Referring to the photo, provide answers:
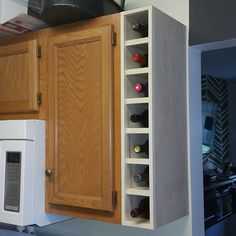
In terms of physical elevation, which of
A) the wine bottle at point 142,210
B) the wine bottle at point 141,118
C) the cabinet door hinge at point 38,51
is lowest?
the wine bottle at point 142,210

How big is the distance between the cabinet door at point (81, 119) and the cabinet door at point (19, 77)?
106 millimetres

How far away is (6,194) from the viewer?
165 centimetres

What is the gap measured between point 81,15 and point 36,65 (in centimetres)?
36

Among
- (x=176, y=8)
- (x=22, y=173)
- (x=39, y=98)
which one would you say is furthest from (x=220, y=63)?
(x=22, y=173)

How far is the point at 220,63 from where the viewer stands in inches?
154

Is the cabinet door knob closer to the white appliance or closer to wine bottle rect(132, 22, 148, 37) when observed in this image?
the white appliance

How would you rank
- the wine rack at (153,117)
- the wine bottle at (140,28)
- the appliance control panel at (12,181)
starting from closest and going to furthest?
the wine rack at (153,117)
the wine bottle at (140,28)
the appliance control panel at (12,181)

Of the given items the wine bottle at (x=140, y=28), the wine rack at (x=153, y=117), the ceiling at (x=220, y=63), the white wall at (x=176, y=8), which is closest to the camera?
the wine rack at (x=153, y=117)

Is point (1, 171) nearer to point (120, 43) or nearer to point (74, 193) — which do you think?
point (74, 193)

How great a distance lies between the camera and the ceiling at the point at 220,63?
341 cm

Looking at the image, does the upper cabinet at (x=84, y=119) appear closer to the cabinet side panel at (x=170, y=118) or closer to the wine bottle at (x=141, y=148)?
the wine bottle at (x=141, y=148)

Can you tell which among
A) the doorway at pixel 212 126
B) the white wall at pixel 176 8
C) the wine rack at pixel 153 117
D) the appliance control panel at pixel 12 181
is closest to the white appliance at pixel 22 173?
the appliance control panel at pixel 12 181

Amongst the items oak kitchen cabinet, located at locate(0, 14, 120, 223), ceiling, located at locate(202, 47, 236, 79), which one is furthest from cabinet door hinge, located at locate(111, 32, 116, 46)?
ceiling, located at locate(202, 47, 236, 79)

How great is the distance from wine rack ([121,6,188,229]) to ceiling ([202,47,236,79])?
1931 millimetres
